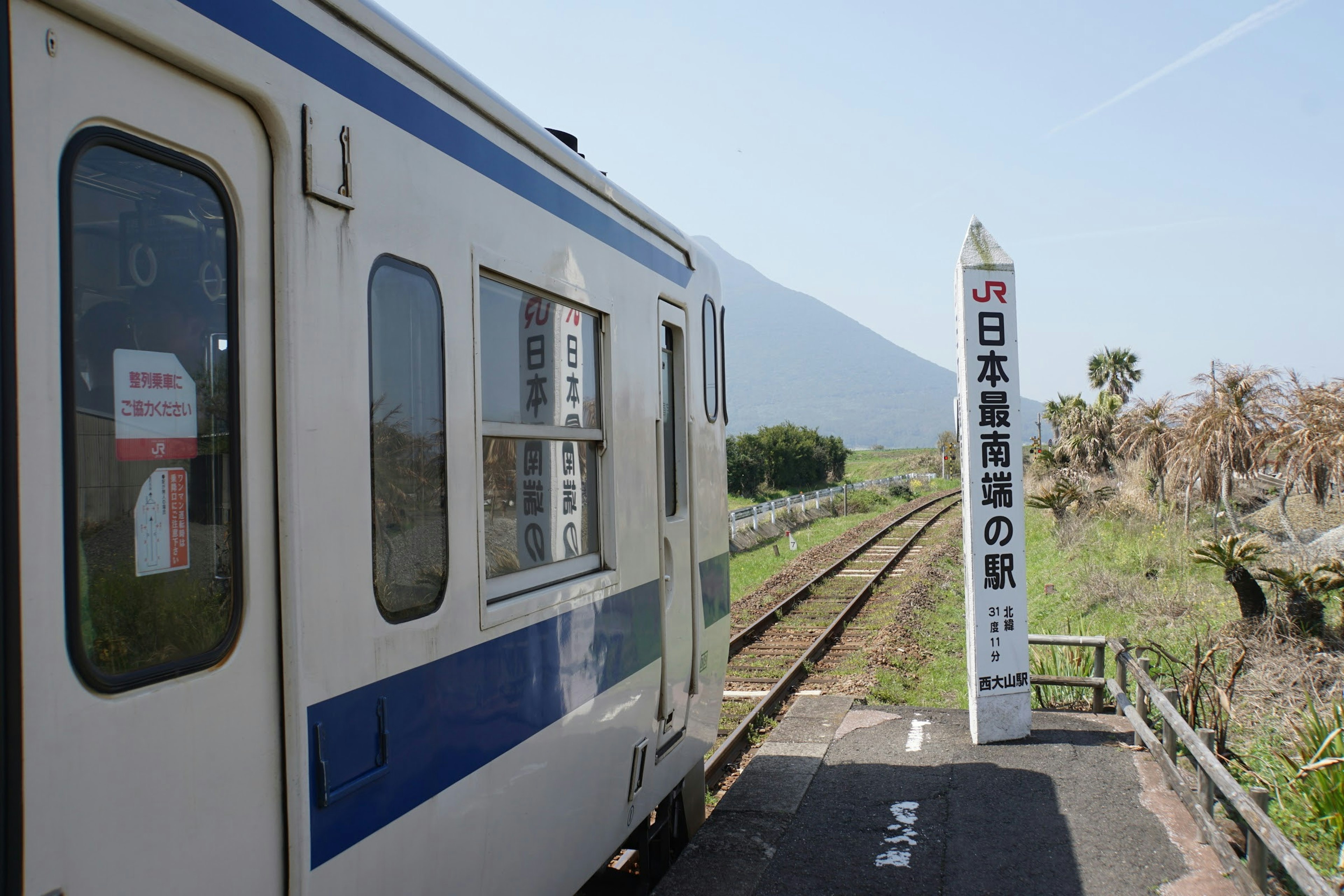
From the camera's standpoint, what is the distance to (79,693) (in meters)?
1.74

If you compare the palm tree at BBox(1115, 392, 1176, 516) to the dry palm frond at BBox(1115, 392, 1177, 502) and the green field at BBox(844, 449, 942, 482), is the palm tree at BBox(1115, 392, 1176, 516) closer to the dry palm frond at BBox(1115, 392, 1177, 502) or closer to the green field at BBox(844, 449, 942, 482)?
the dry palm frond at BBox(1115, 392, 1177, 502)

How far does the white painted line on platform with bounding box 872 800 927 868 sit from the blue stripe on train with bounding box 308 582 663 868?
222cm

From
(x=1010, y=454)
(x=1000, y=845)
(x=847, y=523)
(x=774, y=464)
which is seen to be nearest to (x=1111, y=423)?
(x=847, y=523)

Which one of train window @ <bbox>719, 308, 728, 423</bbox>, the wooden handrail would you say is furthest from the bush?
train window @ <bbox>719, 308, 728, 423</bbox>

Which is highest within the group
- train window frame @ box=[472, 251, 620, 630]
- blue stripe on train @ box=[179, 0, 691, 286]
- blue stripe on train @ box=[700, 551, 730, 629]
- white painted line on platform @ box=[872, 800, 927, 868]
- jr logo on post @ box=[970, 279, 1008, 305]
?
jr logo on post @ box=[970, 279, 1008, 305]

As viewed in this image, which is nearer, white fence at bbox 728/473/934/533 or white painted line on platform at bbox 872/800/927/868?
white painted line on platform at bbox 872/800/927/868

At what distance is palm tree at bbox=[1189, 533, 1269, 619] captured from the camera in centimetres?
962

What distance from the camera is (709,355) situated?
5.92 meters

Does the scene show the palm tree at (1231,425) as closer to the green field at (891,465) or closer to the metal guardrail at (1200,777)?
the metal guardrail at (1200,777)

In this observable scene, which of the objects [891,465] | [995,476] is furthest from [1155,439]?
[891,465]

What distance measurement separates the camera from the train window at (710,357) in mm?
5812

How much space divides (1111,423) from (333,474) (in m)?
30.8

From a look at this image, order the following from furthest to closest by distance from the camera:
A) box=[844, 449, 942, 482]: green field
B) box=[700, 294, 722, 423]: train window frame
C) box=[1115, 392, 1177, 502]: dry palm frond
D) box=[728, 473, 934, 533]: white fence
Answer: box=[844, 449, 942, 482]: green field < box=[728, 473, 934, 533]: white fence < box=[1115, 392, 1177, 502]: dry palm frond < box=[700, 294, 722, 423]: train window frame

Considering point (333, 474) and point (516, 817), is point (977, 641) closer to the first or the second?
point (516, 817)
